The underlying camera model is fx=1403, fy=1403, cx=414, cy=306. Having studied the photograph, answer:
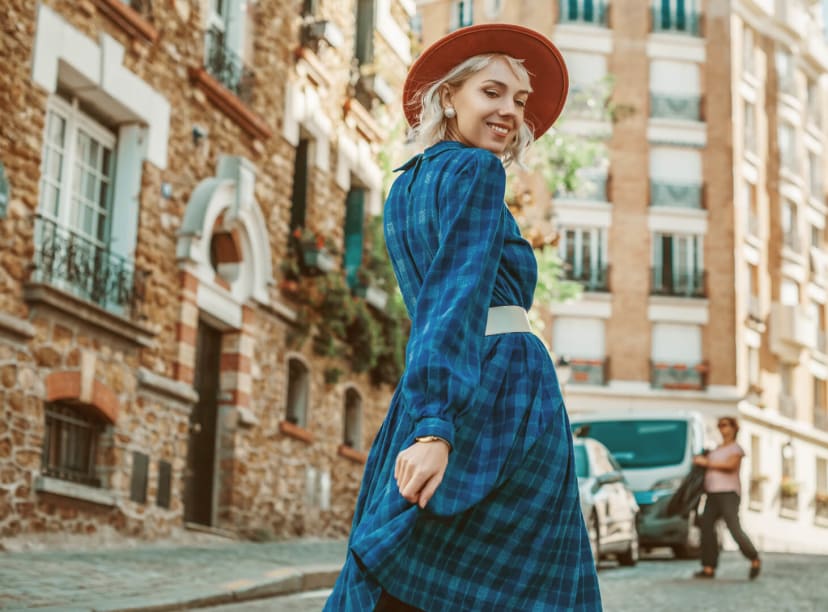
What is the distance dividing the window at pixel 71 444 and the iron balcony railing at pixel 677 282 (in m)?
34.1

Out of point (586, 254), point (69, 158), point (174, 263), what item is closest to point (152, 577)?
point (69, 158)

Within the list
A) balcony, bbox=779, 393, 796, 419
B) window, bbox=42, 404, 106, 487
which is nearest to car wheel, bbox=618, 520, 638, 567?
window, bbox=42, 404, 106, 487

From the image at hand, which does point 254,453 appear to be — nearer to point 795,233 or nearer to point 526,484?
point 526,484

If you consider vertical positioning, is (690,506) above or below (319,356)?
below

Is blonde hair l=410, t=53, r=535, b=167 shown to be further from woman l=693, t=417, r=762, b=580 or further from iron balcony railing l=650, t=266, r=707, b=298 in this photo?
iron balcony railing l=650, t=266, r=707, b=298

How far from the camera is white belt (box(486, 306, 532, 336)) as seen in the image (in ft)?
10.8

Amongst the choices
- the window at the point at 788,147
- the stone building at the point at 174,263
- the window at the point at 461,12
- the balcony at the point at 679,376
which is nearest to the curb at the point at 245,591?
the stone building at the point at 174,263

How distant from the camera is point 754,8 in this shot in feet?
163

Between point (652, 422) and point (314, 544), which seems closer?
point (314, 544)

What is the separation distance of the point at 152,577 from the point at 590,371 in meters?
35.5

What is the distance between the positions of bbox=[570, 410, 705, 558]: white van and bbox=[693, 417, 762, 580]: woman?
434cm

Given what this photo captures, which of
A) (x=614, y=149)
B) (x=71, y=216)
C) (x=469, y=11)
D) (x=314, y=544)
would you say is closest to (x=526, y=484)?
(x=71, y=216)

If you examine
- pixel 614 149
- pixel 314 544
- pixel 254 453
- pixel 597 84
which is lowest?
pixel 314 544

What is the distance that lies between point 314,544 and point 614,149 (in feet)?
104
